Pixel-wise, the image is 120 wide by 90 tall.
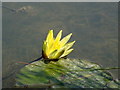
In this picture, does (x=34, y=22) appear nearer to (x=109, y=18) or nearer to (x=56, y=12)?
(x=56, y=12)

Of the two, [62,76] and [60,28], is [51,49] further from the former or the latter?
[60,28]

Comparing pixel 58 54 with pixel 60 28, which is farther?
pixel 60 28

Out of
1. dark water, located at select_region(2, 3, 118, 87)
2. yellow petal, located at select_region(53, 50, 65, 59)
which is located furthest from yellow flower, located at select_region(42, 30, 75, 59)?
dark water, located at select_region(2, 3, 118, 87)

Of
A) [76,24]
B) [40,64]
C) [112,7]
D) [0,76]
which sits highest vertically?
[112,7]

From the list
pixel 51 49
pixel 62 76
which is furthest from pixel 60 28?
pixel 62 76

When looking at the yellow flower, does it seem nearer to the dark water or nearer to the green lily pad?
the green lily pad

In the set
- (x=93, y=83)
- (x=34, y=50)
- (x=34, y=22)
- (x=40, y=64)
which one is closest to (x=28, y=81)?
(x=40, y=64)
